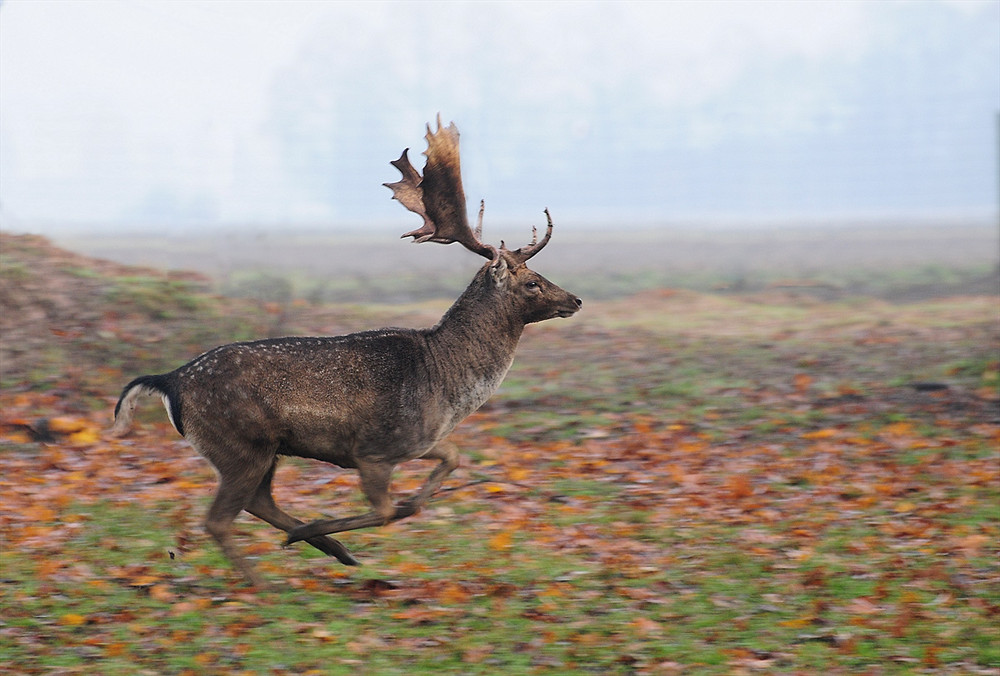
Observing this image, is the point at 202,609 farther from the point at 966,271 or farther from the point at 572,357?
the point at 966,271

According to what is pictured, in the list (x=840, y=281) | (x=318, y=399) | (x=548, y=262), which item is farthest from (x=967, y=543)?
(x=548, y=262)

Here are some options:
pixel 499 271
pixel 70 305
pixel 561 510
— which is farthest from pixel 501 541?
pixel 70 305

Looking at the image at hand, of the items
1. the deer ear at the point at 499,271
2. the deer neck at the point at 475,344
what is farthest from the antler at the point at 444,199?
the deer neck at the point at 475,344

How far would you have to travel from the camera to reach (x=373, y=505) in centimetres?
736

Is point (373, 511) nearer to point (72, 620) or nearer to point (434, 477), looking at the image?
point (434, 477)

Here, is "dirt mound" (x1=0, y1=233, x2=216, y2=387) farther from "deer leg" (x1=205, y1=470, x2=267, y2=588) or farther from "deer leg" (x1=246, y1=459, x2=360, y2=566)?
"deer leg" (x1=205, y1=470, x2=267, y2=588)

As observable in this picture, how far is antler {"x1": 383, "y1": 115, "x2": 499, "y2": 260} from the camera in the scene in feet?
26.9

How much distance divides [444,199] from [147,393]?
2454mm

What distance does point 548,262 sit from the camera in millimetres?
30922

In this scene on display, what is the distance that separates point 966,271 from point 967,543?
1774 cm

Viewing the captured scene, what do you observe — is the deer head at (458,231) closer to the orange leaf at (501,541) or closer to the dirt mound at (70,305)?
the orange leaf at (501,541)

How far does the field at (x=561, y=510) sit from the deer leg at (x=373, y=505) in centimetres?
35

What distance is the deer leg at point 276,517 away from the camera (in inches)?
295

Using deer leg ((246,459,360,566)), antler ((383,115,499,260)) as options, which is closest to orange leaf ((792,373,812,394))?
antler ((383,115,499,260))
